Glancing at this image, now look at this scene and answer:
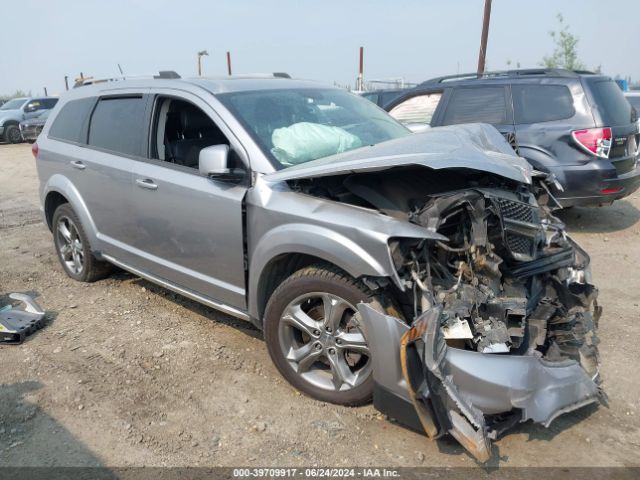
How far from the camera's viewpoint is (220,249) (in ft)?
11.2

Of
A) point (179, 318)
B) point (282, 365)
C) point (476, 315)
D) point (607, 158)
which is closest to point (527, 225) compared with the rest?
point (476, 315)

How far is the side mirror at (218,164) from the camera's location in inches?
123

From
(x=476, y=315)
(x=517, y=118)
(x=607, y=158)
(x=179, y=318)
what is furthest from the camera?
(x=517, y=118)

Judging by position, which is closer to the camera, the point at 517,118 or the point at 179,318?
the point at 179,318

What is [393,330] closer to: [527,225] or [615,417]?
[527,225]

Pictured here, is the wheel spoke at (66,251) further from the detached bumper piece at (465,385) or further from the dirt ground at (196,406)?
the detached bumper piece at (465,385)

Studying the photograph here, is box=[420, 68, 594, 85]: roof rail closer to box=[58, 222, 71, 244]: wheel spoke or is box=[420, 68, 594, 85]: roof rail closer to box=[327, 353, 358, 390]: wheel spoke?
box=[327, 353, 358, 390]: wheel spoke

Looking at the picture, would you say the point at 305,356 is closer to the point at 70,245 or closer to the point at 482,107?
the point at 70,245

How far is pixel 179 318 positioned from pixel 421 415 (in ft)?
8.02

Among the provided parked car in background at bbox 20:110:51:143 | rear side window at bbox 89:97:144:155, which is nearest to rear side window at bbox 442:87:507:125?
rear side window at bbox 89:97:144:155

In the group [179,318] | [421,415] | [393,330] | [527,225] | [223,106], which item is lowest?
[179,318]

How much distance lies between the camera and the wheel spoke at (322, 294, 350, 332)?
285cm

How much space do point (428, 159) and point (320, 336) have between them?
1136 millimetres

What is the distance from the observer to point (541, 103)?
6262 mm
